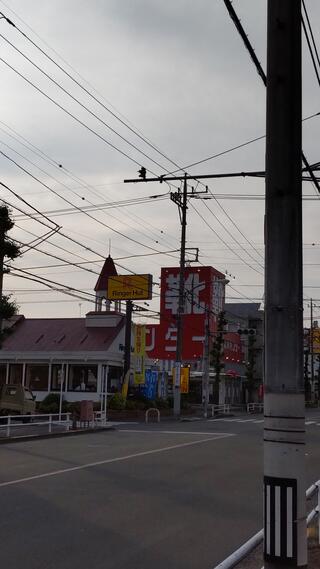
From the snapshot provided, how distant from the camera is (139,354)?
131 ft

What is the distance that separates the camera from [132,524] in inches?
320

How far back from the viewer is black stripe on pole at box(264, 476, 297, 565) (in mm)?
4785

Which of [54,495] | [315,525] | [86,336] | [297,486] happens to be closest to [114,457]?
[54,495]

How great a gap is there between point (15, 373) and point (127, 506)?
124ft

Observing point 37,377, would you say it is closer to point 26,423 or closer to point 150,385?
point 150,385

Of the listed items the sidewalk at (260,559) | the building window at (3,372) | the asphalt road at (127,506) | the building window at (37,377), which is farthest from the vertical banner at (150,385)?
the sidewalk at (260,559)

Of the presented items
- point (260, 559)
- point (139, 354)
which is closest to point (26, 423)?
point (139, 354)

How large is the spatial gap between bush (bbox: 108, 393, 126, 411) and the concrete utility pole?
3153 cm

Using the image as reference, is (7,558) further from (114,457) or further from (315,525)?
(114,457)

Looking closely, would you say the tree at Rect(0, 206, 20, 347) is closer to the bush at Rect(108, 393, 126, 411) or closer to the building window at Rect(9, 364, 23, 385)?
the bush at Rect(108, 393, 126, 411)

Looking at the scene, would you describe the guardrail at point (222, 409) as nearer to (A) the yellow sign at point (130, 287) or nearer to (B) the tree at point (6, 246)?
(A) the yellow sign at point (130, 287)

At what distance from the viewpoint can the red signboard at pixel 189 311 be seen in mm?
48372

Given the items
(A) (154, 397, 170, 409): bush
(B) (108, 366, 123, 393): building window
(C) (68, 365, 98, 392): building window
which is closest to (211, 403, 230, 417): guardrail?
(A) (154, 397, 170, 409): bush

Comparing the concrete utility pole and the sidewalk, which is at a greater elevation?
the concrete utility pole
